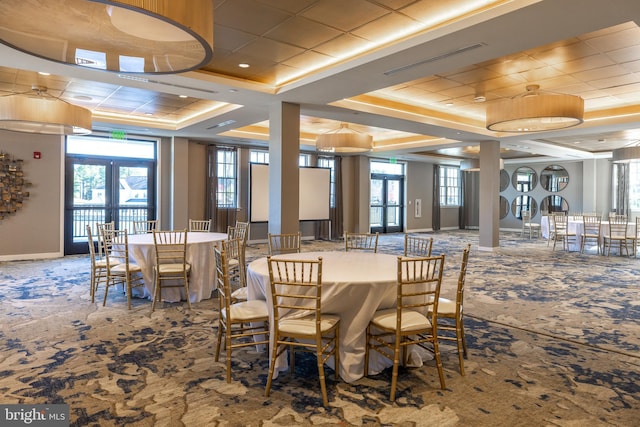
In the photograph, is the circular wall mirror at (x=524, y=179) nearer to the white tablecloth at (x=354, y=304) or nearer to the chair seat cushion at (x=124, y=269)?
the white tablecloth at (x=354, y=304)

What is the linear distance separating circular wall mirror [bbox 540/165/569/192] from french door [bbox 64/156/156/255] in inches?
587

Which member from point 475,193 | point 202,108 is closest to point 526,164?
point 475,193

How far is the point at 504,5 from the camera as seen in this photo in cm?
371

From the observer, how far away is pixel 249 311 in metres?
3.33

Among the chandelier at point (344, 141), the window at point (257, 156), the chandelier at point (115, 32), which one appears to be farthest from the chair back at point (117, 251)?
the window at point (257, 156)

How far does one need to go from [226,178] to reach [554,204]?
43.4 ft

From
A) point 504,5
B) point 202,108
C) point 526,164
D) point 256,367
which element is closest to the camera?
point 256,367

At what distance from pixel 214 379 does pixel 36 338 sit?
84.2 inches

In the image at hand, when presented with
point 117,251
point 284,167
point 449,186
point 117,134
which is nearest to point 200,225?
point 284,167

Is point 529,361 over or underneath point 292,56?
underneath

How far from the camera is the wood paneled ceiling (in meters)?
4.04

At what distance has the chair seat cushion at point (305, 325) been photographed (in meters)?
2.88

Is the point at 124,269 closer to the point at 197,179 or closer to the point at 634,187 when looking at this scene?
the point at 197,179

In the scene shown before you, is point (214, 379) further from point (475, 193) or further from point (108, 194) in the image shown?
point (475, 193)
